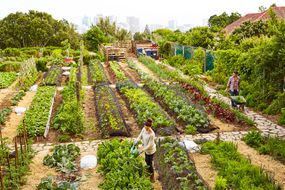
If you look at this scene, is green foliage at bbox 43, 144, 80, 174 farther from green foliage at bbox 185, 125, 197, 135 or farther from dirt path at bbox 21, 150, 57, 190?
green foliage at bbox 185, 125, 197, 135

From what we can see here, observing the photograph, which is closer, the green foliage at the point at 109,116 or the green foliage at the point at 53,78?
the green foliage at the point at 109,116

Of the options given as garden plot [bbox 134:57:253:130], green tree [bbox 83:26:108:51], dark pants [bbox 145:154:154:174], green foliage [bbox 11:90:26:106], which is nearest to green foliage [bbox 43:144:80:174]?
dark pants [bbox 145:154:154:174]

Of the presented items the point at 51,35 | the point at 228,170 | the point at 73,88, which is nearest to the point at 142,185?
the point at 228,170

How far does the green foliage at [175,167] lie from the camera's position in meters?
6.83

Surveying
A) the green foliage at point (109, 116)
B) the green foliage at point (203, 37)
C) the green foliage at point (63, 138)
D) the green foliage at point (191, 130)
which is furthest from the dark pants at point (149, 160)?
the green foliage at point (203, 37)

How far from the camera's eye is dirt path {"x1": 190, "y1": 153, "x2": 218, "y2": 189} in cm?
762

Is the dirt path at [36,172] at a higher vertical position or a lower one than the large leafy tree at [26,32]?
lower

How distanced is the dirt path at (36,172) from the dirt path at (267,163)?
4.81 m

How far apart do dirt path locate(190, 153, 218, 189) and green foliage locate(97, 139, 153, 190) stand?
53.4 inches

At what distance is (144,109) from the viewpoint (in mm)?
12492

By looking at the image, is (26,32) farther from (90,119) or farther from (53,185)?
(53,185)

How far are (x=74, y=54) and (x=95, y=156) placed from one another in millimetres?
27298

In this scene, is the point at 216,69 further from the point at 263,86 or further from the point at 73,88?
the point at 73,88

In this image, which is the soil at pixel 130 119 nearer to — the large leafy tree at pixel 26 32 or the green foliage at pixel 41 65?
the green foliage at pixel 41 65
